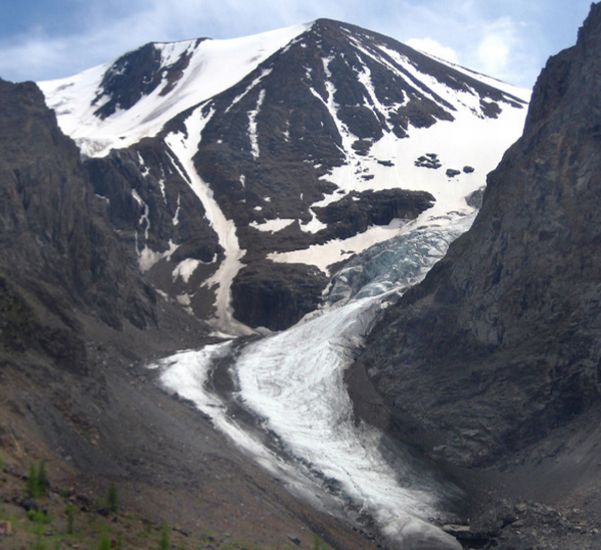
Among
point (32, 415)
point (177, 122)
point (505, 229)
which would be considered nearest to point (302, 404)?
point (505, 229)

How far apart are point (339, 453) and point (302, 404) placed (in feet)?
31.5

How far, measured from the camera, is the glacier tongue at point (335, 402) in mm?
52156

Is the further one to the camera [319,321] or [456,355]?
[319,321]

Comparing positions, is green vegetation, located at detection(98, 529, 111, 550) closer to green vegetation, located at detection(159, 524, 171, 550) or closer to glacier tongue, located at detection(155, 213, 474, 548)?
green vegetation, located at detection(159, 524, 171, 550)

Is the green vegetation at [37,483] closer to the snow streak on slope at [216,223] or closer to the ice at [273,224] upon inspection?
the snow streak on slope at [216,223]

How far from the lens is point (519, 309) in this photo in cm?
6750

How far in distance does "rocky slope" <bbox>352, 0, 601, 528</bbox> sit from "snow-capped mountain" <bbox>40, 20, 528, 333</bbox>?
33.4m

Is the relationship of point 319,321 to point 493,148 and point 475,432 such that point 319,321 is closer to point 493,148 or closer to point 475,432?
point 475,432

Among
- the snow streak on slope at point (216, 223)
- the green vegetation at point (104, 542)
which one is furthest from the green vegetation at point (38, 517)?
the snow streak on slope at point (216, 223)

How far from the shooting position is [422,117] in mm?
171250

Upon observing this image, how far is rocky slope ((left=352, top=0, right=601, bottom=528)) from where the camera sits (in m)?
59.0

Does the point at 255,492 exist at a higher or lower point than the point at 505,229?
lower

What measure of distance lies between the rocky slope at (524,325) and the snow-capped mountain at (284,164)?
3340 cm

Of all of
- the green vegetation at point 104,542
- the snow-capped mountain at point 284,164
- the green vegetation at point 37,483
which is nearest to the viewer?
the green vegetation at point 104,542
